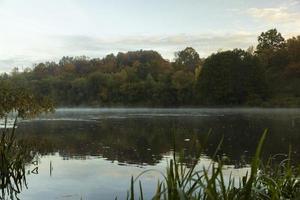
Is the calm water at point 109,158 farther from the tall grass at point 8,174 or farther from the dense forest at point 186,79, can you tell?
the dense forest at point 186,79

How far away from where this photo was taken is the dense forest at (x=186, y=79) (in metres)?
114

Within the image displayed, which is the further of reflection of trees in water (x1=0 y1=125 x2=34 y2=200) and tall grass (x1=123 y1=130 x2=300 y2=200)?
reflection of trees in water (x1=0 y1=125 x2=34 y2=200)

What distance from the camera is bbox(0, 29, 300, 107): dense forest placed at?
11375cm

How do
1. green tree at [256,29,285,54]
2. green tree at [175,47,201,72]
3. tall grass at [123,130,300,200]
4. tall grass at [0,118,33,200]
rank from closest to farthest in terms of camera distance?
tall grass at [123,130,300,200] < tall grass at [0,118,33,200] < green tree at [256,29,285,54] < green tree at [175,47,201,72]

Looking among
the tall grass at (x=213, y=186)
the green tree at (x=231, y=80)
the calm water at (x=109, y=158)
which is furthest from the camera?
the green tree at (x=231, y=80)

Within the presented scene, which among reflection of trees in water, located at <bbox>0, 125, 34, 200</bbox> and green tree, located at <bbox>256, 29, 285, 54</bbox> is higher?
green tree, located at <bbox>256, 29, 285, 54</bbox>

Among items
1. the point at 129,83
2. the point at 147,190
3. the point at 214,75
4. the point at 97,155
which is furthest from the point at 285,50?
the point at 147,190

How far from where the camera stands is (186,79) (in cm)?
13175

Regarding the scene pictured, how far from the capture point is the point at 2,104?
51.7 feet

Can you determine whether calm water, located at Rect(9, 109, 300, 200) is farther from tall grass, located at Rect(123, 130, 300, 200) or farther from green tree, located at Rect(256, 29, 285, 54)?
green tree, located at Rect(256, 29, 285, 54)

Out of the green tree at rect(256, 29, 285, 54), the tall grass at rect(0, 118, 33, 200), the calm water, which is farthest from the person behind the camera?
the green tree at rect(256, 29, 285, 54)

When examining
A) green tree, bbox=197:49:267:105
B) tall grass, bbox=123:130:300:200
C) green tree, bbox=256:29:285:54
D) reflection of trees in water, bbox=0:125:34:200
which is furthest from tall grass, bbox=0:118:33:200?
green tree, bbox=256:29:285:54

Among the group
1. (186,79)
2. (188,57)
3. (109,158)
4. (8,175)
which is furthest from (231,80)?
(8,175)

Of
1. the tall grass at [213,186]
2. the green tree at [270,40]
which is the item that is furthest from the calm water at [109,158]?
the green tree at [270,40]
